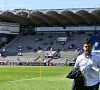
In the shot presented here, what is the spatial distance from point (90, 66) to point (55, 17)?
87.8 meters

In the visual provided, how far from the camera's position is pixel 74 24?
101m

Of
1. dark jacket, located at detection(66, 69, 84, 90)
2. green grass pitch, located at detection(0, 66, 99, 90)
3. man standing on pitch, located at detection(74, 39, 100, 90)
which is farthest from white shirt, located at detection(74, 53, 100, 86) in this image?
green grass pitch, located at detection(0, 66, 99, 90)

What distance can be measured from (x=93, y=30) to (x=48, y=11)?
11.6m

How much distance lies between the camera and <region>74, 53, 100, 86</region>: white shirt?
1026 cm

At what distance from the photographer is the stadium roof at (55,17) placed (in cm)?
9531

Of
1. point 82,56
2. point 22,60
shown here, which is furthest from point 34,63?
point 82,56

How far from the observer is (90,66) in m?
10.3

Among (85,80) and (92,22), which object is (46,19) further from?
(85,80)

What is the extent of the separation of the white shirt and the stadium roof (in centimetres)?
8438

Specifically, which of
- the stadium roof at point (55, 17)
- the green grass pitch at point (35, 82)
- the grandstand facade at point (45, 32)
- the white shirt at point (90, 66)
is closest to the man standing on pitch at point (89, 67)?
the white shirt at point (90, 66)

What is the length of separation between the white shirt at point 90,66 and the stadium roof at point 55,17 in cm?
8438

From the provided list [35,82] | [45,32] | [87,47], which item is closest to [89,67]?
[87,47]

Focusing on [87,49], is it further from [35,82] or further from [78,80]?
[35,82]

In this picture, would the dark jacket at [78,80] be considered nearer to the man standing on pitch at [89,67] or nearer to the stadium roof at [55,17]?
the man standing on pitch at [89,67]
